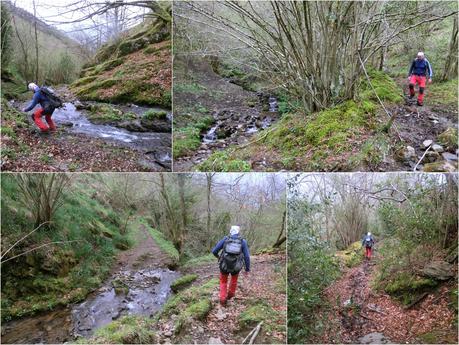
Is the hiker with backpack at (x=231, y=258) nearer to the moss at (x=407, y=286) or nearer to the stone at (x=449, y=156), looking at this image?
the moss at (x=407, y=286)

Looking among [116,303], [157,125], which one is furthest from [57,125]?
[116,303]

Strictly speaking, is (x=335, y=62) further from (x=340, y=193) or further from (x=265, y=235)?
(x=265, y=235)

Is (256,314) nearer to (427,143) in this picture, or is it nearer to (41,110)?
(427,143)

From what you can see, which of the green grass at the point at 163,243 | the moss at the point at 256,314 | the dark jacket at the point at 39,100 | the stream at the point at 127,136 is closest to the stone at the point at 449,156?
the moss at the point at 256,314

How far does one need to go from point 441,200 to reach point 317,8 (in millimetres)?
2782

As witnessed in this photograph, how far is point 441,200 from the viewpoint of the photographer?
4.12m

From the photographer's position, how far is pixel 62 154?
3.56 meters

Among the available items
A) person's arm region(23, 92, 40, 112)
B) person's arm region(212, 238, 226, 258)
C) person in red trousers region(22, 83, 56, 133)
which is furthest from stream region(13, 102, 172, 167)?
person's arm region(212, 238, 226, 258)

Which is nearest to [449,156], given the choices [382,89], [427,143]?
[427,143]

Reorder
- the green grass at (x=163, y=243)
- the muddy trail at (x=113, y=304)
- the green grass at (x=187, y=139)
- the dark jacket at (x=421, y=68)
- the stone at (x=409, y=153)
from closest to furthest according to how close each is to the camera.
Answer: the stone at (x=409, y=153)
the muddy trail at (x=113, y=304)
the green grass at (x=187, y=139)
the dark jacket at (x=421, y=68)
the green grass at (x=163, y=243)

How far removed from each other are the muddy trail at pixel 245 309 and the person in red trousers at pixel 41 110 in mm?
2607

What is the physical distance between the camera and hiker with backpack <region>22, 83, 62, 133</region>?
12.1 ft

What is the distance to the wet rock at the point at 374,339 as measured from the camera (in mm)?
3924

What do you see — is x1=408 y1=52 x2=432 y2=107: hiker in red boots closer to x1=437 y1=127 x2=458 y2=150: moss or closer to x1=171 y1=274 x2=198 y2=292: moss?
x1=437 y1=127 x2=458 y2=150: moss
